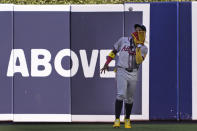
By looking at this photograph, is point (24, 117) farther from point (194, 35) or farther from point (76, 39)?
point (194, 35)

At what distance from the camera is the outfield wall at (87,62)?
1066 centimetres

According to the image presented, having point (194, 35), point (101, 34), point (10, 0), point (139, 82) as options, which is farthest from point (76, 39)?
point (10, 0)

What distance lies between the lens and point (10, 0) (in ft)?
55.4

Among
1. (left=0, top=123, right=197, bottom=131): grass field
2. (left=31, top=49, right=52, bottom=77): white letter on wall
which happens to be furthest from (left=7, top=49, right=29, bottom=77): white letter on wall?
(left=0, top=123, right=197, bottom=131): grass field

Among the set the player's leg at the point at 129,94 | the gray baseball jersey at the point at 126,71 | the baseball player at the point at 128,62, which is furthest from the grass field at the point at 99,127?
the gray baseball jersey at the point at 126,71

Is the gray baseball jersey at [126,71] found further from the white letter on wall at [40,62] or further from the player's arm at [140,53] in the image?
the white letter on wall at [40,62]

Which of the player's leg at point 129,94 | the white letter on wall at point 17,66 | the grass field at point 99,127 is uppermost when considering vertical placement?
the white letter on wall at point 17,66

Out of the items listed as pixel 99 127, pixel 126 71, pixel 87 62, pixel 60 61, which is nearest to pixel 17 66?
pixel 60 61

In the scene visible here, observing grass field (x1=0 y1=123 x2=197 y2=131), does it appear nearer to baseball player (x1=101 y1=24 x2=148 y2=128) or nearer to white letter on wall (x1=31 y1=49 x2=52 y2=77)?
baseball player (x1=101 y1=24 x2=148 y2=128)

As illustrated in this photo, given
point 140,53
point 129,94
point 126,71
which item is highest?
point 140,53

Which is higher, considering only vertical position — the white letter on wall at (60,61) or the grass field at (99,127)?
the white letter on wall at (60,61)

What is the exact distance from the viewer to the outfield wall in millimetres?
10664

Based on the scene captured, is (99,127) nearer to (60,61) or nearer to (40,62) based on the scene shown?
(60,61)

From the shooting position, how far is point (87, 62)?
1070 cm
